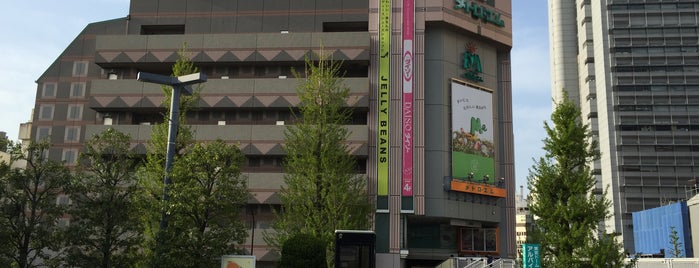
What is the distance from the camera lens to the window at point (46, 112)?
63.5 meters

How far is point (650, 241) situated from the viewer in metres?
87.7

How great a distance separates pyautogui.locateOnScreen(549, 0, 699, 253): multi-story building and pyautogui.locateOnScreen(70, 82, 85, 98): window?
76.7m

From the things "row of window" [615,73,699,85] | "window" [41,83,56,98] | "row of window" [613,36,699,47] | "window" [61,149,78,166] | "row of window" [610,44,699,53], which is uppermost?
"row of window" [613,36,699,47]

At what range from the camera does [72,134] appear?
6244cm

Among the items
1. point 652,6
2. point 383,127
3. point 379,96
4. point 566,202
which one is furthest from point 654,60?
point 566,202

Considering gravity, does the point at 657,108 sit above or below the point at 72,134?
above

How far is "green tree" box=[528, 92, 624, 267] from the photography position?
82.4 ft

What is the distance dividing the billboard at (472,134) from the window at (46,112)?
40.5 m

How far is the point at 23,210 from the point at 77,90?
37031 millimetres

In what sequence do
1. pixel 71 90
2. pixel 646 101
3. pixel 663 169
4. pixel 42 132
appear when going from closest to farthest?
pixel 42 132 < pixel 71 90 < pixel 663 169 < pixel 646 101

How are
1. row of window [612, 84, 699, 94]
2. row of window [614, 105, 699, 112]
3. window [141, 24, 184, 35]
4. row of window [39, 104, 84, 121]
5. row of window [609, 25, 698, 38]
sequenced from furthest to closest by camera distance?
row of window [609, 25, 698, 38], row of window [612, 84, 699, 94], row of window [614, 105, 699, 112], row of window [39, 104, 84, 121], window [141, 24, 184, 35]

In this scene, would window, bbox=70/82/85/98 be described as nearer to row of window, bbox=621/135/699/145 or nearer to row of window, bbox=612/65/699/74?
row of window, bbox=621/135/699/145

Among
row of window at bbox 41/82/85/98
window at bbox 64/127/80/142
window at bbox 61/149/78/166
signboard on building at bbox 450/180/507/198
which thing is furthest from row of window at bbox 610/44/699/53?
window at bbox 61/149/78/166

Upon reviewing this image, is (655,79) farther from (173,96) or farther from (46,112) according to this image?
(173,96)
